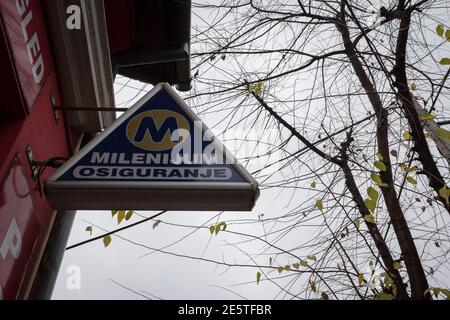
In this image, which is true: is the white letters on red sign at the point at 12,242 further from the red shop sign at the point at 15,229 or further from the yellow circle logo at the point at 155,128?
the yellow circle logo at the point at 155,128

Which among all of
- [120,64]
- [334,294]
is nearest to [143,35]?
[120,64]

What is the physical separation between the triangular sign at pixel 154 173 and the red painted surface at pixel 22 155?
44 centimetres

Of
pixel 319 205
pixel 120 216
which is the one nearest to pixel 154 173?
pixel 120 216

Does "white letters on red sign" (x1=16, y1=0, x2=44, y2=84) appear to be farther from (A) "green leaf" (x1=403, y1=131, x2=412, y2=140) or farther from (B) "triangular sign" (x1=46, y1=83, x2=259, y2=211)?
(A) "green leaf" (x1=403, y1=131, x2=412, y2=140)

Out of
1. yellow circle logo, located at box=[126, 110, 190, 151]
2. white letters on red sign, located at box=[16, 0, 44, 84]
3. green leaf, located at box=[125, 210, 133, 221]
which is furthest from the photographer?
green leaf, located at box=[125, 210, 133, 221]

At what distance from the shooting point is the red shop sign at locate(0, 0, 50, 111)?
2277 millimetres

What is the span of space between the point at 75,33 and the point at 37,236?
147 centimetres

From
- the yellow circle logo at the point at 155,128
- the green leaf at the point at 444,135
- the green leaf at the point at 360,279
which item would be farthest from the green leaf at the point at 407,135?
the yellow circle logo at the point at 155,128

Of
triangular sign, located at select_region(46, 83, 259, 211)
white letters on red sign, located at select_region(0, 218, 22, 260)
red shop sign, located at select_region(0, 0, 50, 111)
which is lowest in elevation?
white letters on red sign, located at select_region(0, 218, 22, 260)

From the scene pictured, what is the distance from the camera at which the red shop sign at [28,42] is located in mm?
2277

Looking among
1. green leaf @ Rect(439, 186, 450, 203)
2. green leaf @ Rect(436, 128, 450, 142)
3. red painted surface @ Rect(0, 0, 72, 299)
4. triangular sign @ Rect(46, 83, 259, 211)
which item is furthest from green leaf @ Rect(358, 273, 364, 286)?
red painted surface @ Rect(0, 0, 72, 299)

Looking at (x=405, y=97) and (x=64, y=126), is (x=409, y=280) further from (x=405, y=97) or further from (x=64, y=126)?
(x=64, y=126)

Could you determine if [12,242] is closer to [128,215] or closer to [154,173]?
[154,173]

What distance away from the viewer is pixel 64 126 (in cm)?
325
